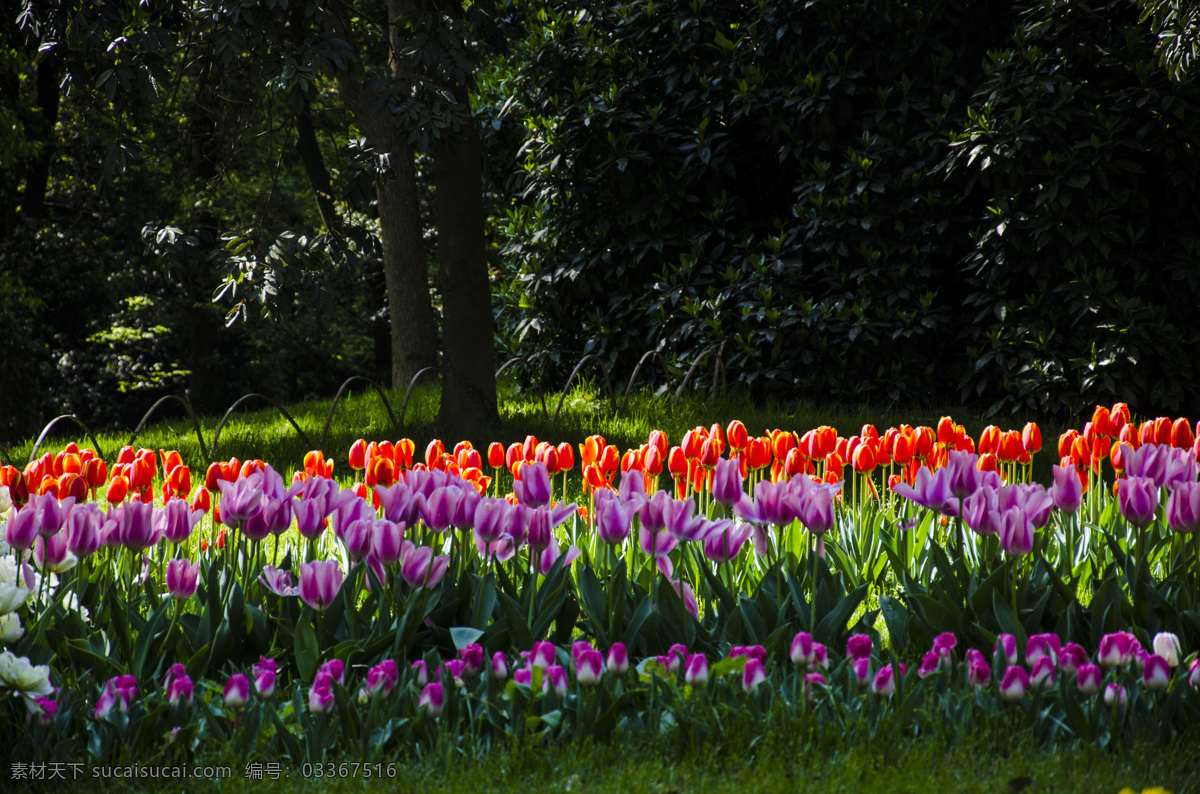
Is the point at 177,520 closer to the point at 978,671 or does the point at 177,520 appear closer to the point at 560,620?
the point at 560,620

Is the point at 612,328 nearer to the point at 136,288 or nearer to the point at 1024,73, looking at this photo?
the point at 1024,73

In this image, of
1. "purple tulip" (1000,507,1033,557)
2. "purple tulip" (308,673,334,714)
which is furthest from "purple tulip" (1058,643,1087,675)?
"purple tulip" (308,673,334,714)

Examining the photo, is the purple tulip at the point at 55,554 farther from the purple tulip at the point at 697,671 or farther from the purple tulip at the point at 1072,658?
the purple tulip at the point at 1072,658

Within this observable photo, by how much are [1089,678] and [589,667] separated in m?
1.04

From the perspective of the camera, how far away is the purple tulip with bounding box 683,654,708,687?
6.84ft

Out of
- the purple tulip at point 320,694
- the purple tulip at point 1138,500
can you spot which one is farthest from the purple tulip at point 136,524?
the purple tulip at point 1138,500

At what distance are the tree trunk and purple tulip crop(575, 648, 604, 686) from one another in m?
4.49

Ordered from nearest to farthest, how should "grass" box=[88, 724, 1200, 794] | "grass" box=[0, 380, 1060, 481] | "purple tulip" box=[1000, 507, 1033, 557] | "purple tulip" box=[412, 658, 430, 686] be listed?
"grass" box=[88, 724, 1200, 794]
"purple tulip" box=[412, 658, 430, 686]
"purple tulip" box=[1000, 507, 1033, 557]
"grass" box=[0, 380, 1060, 481]

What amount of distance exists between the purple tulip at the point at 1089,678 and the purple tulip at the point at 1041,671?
67 millimetres

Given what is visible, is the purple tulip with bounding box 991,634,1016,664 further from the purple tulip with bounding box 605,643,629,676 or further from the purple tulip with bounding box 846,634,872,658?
the purple tulip with bounding box 605,643,629,676

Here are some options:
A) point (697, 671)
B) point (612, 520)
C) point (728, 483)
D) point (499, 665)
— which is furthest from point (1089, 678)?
point (499, 665)

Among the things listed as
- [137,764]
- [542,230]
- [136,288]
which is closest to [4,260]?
[136,288]

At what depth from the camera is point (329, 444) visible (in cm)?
652

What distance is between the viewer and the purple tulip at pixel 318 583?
2.29 meters
